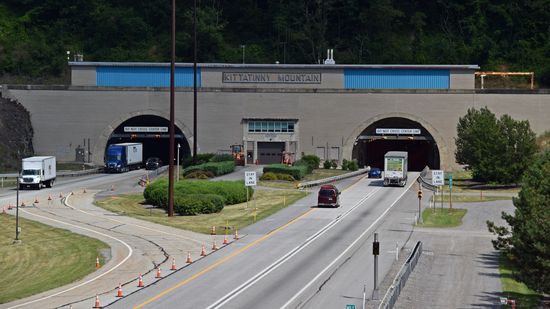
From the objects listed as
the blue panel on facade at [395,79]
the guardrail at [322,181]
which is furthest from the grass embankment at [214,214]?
the blue panel on facade at [395,79]

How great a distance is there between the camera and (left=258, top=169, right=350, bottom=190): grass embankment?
84188 mm

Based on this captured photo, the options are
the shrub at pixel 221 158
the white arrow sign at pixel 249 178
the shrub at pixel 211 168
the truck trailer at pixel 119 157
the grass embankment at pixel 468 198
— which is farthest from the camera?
the truck trailer at pixel 119 157

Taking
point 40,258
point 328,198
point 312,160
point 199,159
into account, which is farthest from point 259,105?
point 40,258

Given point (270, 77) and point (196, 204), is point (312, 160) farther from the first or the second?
point (196, 204)

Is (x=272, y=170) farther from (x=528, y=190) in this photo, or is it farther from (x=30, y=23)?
(x=30, y=23)

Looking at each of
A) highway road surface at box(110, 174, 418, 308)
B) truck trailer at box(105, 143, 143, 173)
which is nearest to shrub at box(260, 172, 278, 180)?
highway road surface at box(110, 174, 418, 308)

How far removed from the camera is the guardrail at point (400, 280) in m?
34.8

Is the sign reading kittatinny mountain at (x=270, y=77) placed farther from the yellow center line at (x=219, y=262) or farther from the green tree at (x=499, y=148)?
the yellow center line at (x=219, y=262)

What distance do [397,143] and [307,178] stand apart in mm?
37137

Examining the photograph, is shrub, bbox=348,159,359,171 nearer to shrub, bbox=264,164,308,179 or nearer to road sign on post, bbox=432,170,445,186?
shrub, bbox=264,164,308,179

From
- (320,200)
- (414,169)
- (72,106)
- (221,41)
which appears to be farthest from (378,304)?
(221,41)

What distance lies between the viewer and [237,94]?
105375 mm

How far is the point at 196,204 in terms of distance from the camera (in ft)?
211

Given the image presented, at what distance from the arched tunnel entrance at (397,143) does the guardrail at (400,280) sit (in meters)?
57.3
